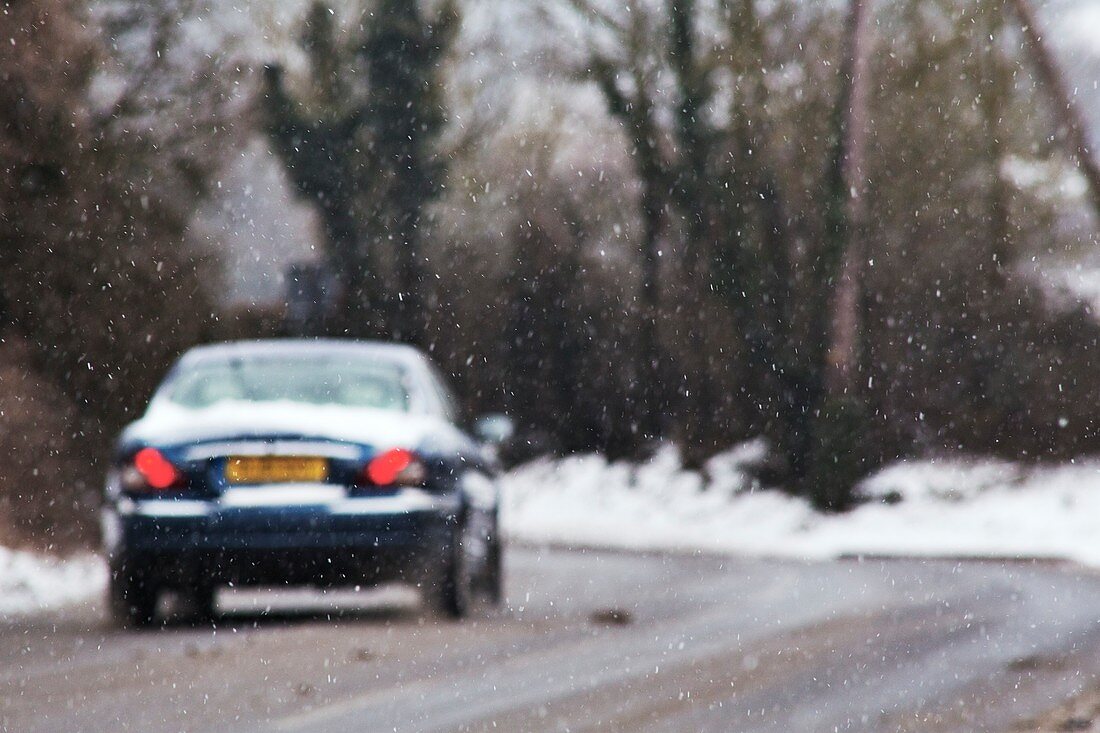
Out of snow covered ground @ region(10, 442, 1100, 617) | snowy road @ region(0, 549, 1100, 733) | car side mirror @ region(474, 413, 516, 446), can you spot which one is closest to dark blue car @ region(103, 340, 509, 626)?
snowy road @ region(0, 549, 1100, 733)

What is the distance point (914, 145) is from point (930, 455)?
4.72 meters

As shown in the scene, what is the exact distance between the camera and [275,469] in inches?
476

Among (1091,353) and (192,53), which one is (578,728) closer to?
(192,53)

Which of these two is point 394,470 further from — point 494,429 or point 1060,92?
point 1060,92

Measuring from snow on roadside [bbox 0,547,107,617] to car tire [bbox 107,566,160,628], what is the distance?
1.33 metres

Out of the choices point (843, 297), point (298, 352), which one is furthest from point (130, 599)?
point (843, 297)

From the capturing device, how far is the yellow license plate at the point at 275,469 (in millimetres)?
12070

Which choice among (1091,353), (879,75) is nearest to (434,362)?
(879,75)

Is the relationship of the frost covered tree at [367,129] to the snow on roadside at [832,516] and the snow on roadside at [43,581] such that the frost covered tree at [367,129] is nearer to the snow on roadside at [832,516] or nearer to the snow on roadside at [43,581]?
the snow on roadside at [832,516]

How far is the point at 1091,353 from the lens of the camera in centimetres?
3167

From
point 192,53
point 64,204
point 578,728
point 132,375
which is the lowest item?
point 578,728

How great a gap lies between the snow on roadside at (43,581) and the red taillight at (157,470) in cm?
197

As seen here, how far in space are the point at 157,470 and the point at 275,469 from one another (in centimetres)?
64

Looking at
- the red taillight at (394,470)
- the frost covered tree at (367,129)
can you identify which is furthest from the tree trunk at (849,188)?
the red taillight at (394,470)
